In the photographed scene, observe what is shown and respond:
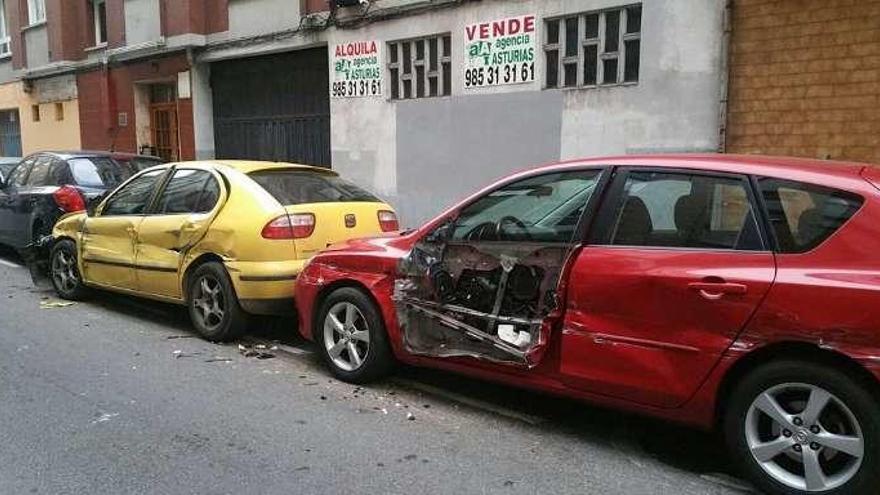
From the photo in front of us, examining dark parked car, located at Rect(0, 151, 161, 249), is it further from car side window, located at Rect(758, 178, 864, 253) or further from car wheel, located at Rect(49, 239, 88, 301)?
car side window, located at Rect(758, 178, 864, 253)

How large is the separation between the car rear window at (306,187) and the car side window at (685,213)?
307cm

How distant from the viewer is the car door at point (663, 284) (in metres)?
3.65

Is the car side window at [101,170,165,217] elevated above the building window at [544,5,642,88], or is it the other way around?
the building window at [544,5,642,88]

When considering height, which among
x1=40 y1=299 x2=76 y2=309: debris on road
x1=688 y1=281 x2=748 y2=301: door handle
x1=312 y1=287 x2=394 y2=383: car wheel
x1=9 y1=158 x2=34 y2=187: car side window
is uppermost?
x1=9 y1=158 x2=34 y2=187: car side window

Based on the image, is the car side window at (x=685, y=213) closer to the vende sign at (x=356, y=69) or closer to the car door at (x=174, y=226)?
the car door at (x=174, y=226)

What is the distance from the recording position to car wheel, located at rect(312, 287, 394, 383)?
5.16m

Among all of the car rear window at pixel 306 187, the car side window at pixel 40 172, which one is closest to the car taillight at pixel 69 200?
the car side window at pixel 40 172

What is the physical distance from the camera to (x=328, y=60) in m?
13.3

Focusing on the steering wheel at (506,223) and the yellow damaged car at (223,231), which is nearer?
the steering wheel at (506,223)

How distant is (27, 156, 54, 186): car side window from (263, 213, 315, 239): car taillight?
16.0ft

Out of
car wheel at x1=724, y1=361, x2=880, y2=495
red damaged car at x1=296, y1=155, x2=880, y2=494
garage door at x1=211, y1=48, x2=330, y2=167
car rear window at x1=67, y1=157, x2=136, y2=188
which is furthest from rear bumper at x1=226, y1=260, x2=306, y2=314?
garage door at x1=211, y1=48, x2=330, y2=167

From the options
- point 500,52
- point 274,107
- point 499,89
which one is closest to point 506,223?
point 499,89

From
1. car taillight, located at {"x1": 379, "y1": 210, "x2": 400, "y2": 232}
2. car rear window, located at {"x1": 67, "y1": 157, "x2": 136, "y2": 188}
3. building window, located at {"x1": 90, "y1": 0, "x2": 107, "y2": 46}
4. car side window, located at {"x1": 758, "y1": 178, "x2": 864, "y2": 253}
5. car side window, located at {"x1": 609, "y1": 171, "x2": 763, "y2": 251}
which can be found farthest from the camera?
building window, located at {"x1": 90, "y1": 0, "x2": 107, "y2": 46}

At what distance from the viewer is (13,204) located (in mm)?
9781
